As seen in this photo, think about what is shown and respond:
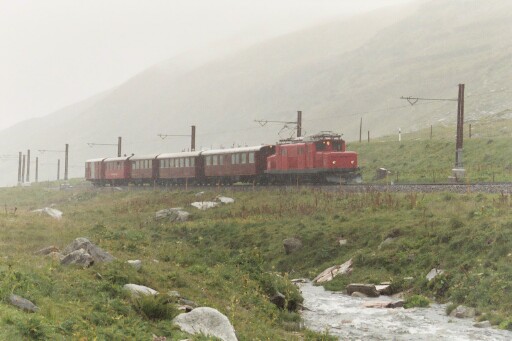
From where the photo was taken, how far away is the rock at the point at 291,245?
27703 mm

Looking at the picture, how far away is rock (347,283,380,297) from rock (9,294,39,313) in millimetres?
12084

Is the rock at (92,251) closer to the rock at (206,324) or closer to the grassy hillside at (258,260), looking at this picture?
the grassy hillside at (258,260)

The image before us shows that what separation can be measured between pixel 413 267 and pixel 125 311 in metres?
12.1

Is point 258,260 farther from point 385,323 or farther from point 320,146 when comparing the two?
point 320,146

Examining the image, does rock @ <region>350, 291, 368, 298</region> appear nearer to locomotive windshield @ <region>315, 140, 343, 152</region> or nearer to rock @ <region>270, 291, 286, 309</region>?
rock @ <region>270, 291, 286, 309</region>

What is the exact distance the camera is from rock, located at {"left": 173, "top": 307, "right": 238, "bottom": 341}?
12945mm

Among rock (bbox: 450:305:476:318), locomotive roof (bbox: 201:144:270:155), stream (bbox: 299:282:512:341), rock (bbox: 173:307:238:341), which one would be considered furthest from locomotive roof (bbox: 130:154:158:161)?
rock (bbox: 173:307:238:341)

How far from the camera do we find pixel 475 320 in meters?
17.0

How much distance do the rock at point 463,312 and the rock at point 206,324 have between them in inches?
290

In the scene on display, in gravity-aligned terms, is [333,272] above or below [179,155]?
below

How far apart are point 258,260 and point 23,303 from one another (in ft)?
38.8

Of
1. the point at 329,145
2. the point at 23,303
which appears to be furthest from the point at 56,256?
the point at 329,145

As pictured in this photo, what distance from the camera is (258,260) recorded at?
74.7 ft

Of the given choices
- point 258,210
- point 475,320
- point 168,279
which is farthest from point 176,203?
point 475,320
